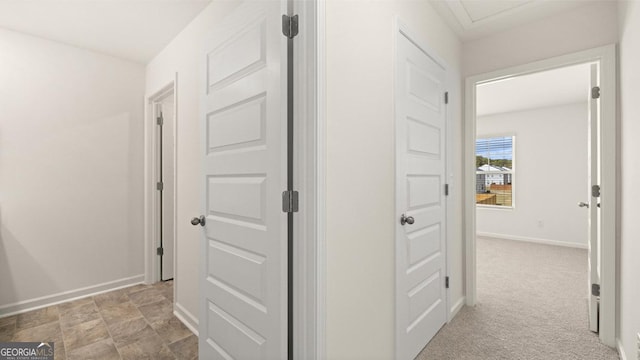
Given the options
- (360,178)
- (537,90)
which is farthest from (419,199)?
(537,90)

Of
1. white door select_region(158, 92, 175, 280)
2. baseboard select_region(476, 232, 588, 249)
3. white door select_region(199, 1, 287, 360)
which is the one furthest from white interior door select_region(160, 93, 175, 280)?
baseboard select_region(476, 232, 588, 249)

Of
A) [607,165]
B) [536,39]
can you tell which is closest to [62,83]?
[536,39]

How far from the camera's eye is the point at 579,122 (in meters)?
4.92

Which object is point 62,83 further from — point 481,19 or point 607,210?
point 607,210

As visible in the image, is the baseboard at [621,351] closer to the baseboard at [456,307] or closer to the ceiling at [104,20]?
the baseboard at [456,307]

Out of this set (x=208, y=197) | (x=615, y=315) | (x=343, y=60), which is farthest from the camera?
(x=615, y=315)

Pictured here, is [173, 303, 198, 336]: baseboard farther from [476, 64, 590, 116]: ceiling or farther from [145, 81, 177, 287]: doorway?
[476, 64, 590, 116]: ceiling

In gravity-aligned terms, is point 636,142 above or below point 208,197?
above

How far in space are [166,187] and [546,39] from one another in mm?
3857

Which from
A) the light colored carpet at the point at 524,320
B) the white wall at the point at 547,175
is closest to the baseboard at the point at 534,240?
the white wall at the point at 547,175

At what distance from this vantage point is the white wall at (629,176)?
1.44 meters

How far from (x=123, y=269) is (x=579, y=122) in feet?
23.6

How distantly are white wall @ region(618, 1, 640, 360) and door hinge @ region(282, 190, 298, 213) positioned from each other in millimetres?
1710

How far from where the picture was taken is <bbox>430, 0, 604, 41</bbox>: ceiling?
2113 millimetres
